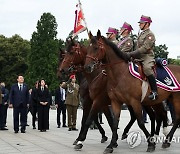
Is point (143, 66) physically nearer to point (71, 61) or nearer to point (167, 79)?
point (167, 79)

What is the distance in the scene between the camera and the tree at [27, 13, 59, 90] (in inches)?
2638

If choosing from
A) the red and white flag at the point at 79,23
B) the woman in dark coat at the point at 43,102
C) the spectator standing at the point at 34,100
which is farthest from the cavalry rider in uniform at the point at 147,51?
the spectator standing at the point at 34,100

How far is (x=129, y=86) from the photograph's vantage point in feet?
28.5

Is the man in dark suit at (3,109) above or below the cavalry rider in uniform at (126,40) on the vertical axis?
below

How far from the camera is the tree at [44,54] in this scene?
67.0 metres

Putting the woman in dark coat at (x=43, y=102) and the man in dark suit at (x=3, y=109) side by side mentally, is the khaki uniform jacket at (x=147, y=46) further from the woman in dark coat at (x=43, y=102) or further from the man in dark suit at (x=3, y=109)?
the man in dark suit at (x=3, y=109)

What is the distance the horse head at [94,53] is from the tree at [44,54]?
5656 cm

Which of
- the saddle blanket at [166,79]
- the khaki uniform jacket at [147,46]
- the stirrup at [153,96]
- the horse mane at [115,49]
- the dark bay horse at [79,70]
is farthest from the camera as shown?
the dark bay horse at [79,70]

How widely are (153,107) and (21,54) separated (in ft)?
201

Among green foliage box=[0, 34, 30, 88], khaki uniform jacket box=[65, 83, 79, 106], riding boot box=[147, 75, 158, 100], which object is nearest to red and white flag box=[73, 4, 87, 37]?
khaki uniform jacket box=[65, 83, 79, 106]

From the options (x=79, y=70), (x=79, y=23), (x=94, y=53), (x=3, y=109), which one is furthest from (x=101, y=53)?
(x=3, y=109)

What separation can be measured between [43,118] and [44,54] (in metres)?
54.8

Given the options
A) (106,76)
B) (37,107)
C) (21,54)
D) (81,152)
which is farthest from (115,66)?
(21,54)

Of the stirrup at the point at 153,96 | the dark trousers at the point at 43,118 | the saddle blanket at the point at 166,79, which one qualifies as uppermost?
the saddle blanket at the point at 166,79
